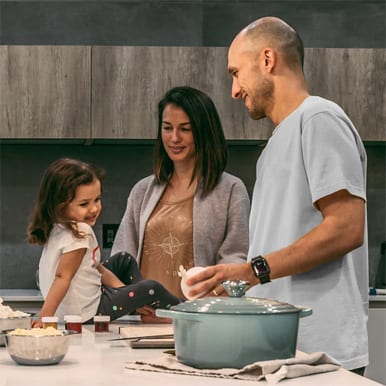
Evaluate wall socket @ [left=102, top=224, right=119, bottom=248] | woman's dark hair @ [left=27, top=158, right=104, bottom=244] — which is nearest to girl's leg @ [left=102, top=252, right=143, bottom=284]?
woman's dark hair @ [left=27, top=158, right=104, bottom=244]

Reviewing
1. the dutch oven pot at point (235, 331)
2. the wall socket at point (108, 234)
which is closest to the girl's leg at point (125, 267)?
the dutch oven pot at point (235, 331)

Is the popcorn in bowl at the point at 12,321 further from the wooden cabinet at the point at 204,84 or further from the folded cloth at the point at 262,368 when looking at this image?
the wooden cabinet at the point at 204,84

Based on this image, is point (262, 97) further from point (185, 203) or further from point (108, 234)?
point (108, 234)

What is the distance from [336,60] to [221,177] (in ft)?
6.08

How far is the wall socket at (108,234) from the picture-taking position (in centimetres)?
492

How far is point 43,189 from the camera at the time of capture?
3.07m

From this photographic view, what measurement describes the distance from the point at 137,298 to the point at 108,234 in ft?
8.25

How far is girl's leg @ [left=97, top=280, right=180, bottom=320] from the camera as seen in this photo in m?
2.46

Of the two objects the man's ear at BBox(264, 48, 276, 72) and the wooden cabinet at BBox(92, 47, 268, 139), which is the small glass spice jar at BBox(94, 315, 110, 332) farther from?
the wooden cabinet at BBox(92, 47, 268, 139)

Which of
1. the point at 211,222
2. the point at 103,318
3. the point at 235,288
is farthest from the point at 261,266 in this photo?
the point at 211,222

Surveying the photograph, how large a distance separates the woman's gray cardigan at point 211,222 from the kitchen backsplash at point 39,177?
1.66 meters

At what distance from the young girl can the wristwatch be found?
0.49 metres

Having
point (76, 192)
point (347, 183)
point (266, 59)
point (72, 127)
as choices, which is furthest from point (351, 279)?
point (72, 127)

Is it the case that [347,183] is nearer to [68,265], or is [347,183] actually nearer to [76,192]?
[68,265]
